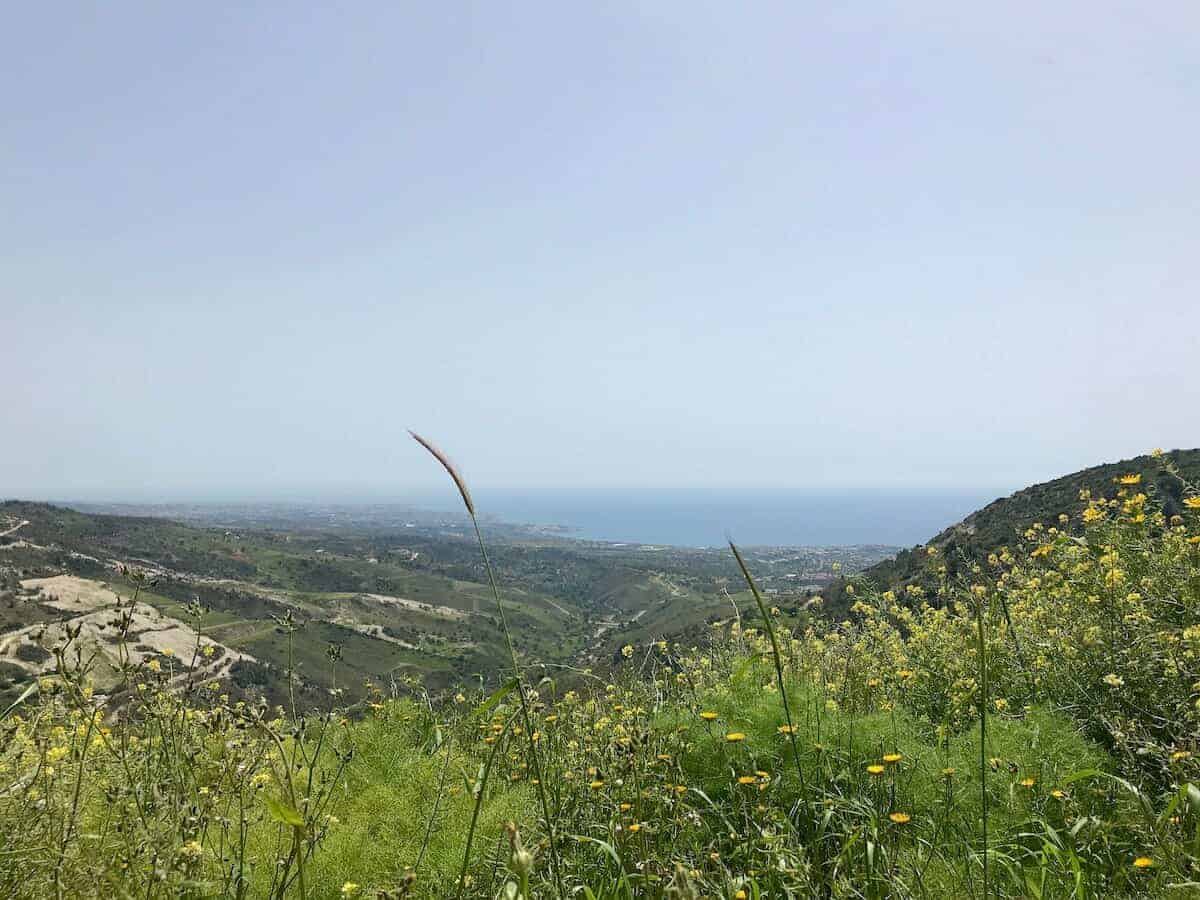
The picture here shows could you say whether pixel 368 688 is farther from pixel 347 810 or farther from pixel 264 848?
pixel 264 848

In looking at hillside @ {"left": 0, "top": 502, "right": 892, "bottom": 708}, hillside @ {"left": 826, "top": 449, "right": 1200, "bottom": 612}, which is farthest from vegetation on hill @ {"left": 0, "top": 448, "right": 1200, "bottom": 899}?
hillside @ {"left": 0, "top": 502, "right": 892, "bottom": 708}

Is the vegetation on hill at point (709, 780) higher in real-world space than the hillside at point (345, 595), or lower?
higher

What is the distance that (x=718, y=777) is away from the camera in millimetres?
4070

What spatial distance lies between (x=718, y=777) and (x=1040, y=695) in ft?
8.14

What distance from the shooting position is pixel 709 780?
4.06 meters

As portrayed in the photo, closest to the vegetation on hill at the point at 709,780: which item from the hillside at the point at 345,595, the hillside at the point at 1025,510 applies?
the hillside at the point at 1025,510

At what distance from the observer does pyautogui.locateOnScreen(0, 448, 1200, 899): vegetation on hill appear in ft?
7.54

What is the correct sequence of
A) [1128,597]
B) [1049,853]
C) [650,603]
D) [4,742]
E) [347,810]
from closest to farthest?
[4,742] → [1049,853] → [347,810] → [1128,597] → [650,603]

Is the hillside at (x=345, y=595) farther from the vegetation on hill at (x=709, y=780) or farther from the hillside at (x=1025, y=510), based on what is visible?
the vegetation on hill at (x=709, y=780)

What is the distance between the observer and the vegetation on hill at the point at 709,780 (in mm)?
2297

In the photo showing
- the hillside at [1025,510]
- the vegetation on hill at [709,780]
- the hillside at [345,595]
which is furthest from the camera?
the hillside at [345,595]

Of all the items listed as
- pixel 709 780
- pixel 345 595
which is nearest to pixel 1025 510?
pixel 709 780

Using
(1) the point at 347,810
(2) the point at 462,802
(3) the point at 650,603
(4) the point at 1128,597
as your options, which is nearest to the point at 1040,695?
(4) the point at 1128,597

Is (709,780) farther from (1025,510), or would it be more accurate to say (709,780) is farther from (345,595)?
(345,595)
